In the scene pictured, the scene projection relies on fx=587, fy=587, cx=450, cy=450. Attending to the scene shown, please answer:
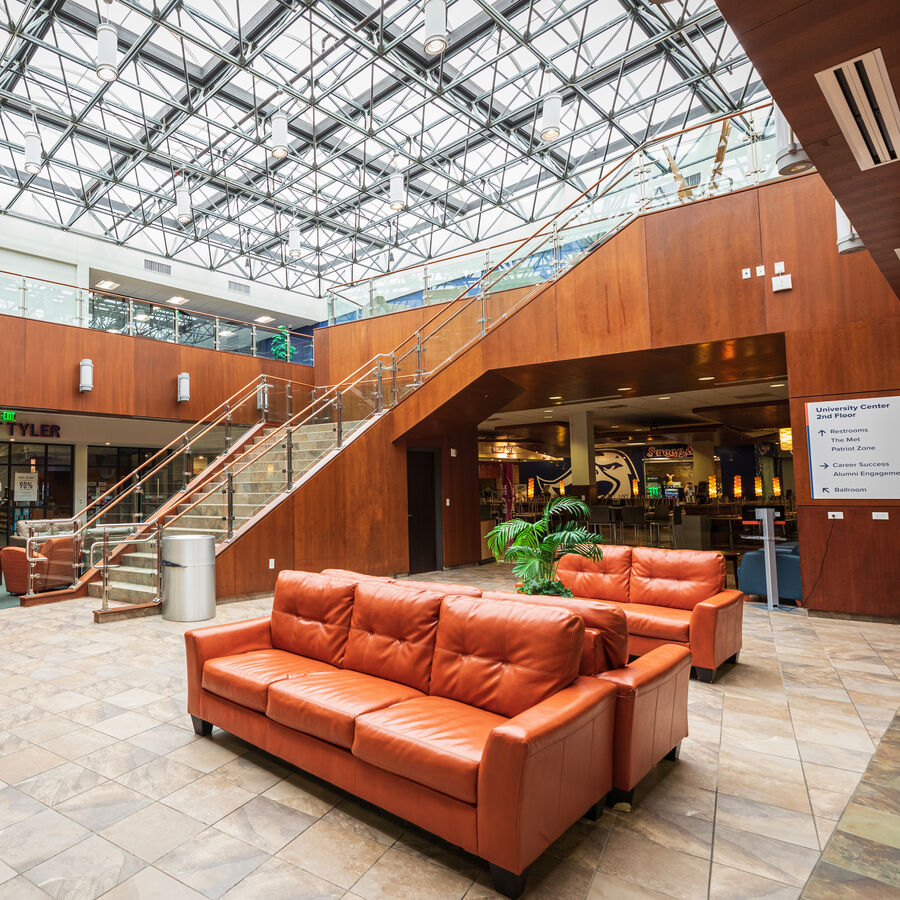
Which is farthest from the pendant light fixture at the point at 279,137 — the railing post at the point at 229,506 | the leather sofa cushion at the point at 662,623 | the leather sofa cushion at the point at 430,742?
the leather sofa cushion at the point at 430,742

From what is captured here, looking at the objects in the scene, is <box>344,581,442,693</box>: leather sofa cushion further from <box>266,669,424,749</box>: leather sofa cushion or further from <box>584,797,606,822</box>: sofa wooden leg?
<box>584,797,606,822</box>: sofa wooden leg

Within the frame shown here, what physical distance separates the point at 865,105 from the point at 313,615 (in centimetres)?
391

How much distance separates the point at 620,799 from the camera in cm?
274

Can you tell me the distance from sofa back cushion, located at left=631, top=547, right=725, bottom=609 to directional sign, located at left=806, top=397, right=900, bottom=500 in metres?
2.40

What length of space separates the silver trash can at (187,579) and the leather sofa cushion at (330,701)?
4035 millimetres

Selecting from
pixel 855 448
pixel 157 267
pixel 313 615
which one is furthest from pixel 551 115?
pixel 157 267

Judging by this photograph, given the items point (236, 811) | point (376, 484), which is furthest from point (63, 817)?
point (376, 484)

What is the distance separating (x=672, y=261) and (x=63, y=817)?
7.63 m

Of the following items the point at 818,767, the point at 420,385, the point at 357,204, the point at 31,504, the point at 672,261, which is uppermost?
the point at 357,204

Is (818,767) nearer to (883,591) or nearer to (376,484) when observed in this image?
(883,591)

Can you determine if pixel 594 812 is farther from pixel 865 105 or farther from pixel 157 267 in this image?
pixel 157 267

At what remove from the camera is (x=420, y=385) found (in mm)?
9625

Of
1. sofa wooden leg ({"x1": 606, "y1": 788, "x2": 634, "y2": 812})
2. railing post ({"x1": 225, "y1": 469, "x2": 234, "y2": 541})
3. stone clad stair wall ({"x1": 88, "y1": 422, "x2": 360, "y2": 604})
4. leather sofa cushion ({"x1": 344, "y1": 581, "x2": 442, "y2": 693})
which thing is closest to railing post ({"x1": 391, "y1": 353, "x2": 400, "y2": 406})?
stone clad stair wall ({"x1": 88, "y1": 422, "x2": 360, "y2": 604})

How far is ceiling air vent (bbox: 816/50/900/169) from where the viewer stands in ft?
7.78
